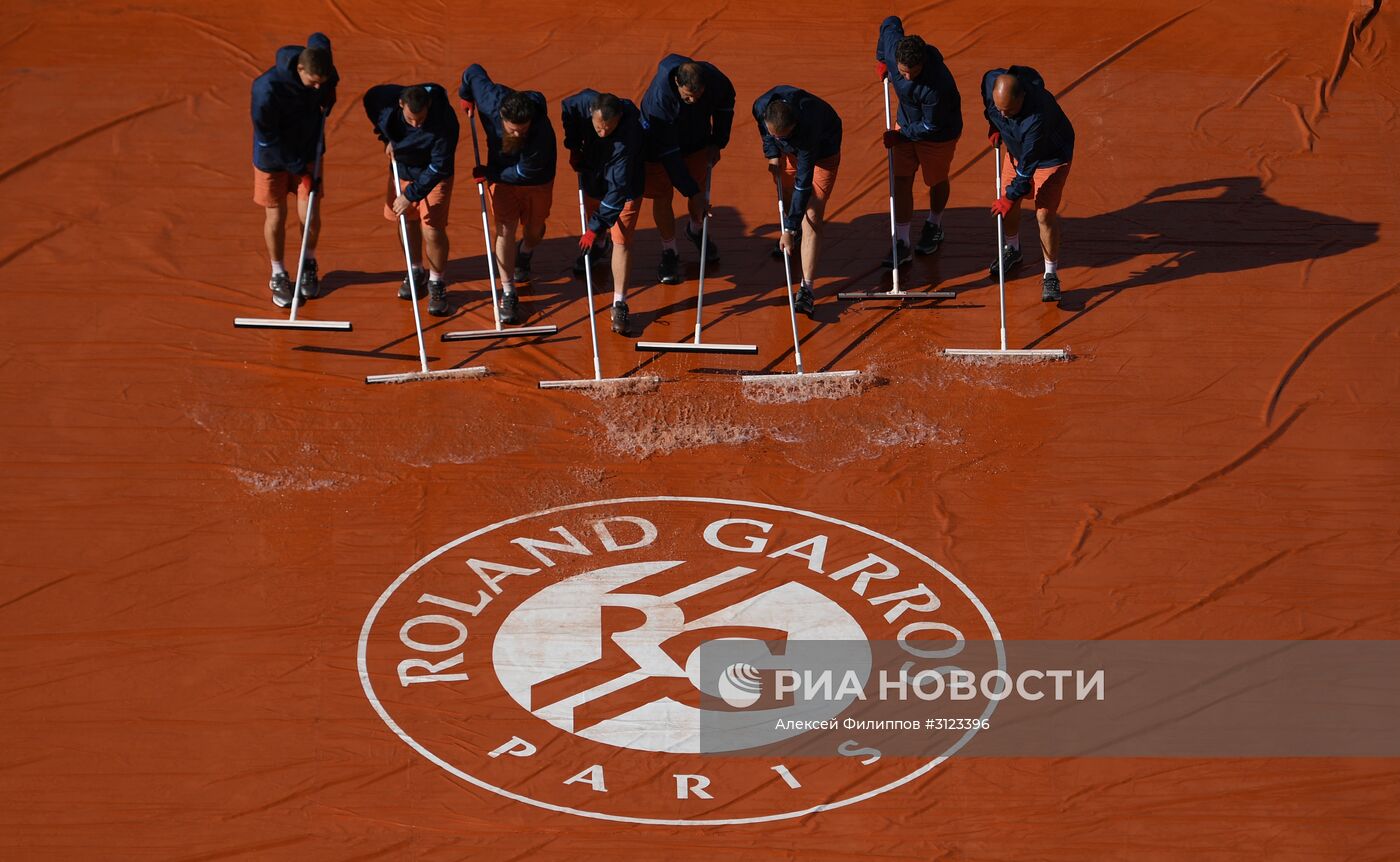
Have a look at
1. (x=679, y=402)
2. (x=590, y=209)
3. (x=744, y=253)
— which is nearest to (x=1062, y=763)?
(x=679, y=402)

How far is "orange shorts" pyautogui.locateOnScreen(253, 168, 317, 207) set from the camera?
9.88 meters

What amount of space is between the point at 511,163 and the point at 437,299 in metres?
1.09

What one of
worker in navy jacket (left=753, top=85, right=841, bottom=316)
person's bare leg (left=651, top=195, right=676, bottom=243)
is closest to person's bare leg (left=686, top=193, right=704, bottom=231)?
person's bare leg (left=651, top=195, right=676, bottom=243)

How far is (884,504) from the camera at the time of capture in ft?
29.2

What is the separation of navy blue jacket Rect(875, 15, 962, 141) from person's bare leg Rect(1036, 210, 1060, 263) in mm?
794

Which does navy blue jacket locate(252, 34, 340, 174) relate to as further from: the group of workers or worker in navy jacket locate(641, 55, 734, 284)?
worker in navy jacket locate(641, 55, 734, 284)

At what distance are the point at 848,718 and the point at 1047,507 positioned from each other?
1937 mm

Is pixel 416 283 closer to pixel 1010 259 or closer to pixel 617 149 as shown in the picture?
pixel 617 149

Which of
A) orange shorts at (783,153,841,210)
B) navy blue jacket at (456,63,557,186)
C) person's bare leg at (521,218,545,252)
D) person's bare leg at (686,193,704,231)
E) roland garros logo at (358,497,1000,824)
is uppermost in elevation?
navy blue jacket at (456,63,557,186)

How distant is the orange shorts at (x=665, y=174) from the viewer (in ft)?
33.0

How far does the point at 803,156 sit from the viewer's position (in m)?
9.77

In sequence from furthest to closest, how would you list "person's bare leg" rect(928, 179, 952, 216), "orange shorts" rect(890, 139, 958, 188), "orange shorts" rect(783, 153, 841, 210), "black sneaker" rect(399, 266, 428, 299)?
"person's bare leg" rect(928, 179, 952, 216) < "orange shorts" rect(890, 139, 958, 188) < "black sneaker" rect(399, 266, 428, 299) < "orange shorts" rect(783, 153, 841, 210)

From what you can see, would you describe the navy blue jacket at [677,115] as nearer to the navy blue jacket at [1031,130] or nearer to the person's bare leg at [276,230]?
the navy blue jacket at [1031,130]

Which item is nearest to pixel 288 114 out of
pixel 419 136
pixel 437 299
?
pixel 419 136
